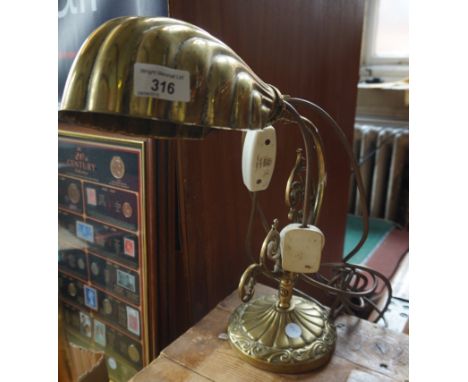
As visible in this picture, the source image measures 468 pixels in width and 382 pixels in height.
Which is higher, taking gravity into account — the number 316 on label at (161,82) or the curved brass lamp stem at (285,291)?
the number 316 on label at (161,82)

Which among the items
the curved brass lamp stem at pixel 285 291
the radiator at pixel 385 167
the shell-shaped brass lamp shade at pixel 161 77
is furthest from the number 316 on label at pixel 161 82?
the radiator at pixel 385 167

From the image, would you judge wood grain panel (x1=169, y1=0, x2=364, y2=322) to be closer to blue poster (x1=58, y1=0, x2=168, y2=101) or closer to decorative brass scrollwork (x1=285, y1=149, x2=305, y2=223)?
blue poster (x1=58, y1=0, x2=168, y2=101)

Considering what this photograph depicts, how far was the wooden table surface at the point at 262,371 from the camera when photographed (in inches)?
24.4

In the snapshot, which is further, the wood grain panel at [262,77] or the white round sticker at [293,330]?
the wood grain panel at [262,77]

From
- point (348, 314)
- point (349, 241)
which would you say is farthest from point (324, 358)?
point (349, 241)

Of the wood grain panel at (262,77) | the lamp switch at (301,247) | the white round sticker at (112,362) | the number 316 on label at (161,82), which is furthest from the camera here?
the white round sticker at (112,362)

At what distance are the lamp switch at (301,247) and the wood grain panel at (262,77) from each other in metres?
0.24

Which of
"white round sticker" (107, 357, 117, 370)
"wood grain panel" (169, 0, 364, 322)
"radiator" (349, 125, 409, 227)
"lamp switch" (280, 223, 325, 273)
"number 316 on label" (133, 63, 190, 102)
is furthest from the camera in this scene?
"radiator" (349, 125, 409, 227)

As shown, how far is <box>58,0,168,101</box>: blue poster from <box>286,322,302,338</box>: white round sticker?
532mm

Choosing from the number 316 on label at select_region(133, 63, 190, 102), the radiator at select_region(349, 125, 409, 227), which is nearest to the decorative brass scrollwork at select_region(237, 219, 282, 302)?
the number 316 on label at select_region(133, 63, 190, 102)

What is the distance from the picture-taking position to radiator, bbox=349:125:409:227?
7.52 ft

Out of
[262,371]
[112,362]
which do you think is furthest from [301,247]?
[112,362]

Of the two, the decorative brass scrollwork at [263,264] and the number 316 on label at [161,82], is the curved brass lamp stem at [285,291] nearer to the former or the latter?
the decorative brass scrollwork at [263,264]

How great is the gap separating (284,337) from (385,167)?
1.94 meters
